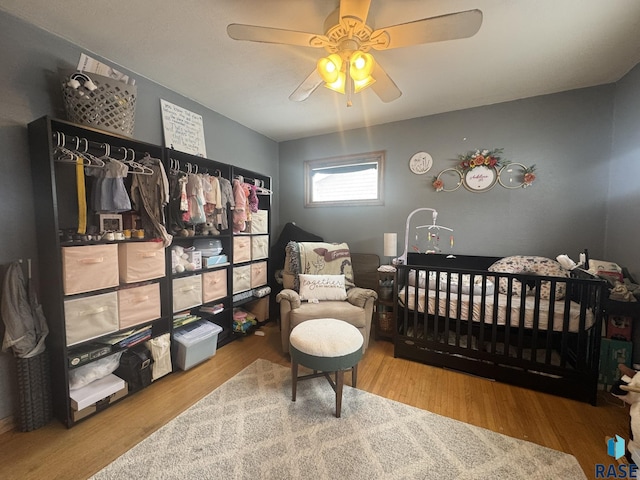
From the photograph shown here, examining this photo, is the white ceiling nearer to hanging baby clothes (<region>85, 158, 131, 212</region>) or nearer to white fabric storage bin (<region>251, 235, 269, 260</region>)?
hanging baby clothes (<region>85, 158, 131, 212</region>)

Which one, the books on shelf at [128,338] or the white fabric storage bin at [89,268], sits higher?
the white fabric storage bin at [89,268]

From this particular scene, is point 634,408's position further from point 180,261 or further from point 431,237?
point 180,261

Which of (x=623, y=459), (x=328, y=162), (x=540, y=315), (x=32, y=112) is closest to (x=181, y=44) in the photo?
(x=32, y=112)

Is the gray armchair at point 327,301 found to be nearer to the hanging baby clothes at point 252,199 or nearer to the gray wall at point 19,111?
the hanging baby clothes at point 252,199

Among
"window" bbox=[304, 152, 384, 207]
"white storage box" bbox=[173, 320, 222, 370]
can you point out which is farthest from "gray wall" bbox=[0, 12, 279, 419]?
"window" bbox=[304, 152, 384, 207]

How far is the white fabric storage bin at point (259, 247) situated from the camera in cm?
283

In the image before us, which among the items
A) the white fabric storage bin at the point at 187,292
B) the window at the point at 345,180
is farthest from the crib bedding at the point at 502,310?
the white fabric storage bin at the point at 187,292

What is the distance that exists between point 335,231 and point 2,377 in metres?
3.02

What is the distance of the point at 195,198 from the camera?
209cm

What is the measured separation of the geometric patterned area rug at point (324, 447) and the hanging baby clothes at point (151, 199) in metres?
1.32

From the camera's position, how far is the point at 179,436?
4.73 feet

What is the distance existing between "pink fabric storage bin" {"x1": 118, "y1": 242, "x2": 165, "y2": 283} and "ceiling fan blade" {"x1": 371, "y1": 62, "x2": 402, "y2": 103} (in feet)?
6.41

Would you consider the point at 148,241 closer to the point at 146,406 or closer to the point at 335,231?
the point at 146,406

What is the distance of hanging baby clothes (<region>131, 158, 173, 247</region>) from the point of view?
1.82m
